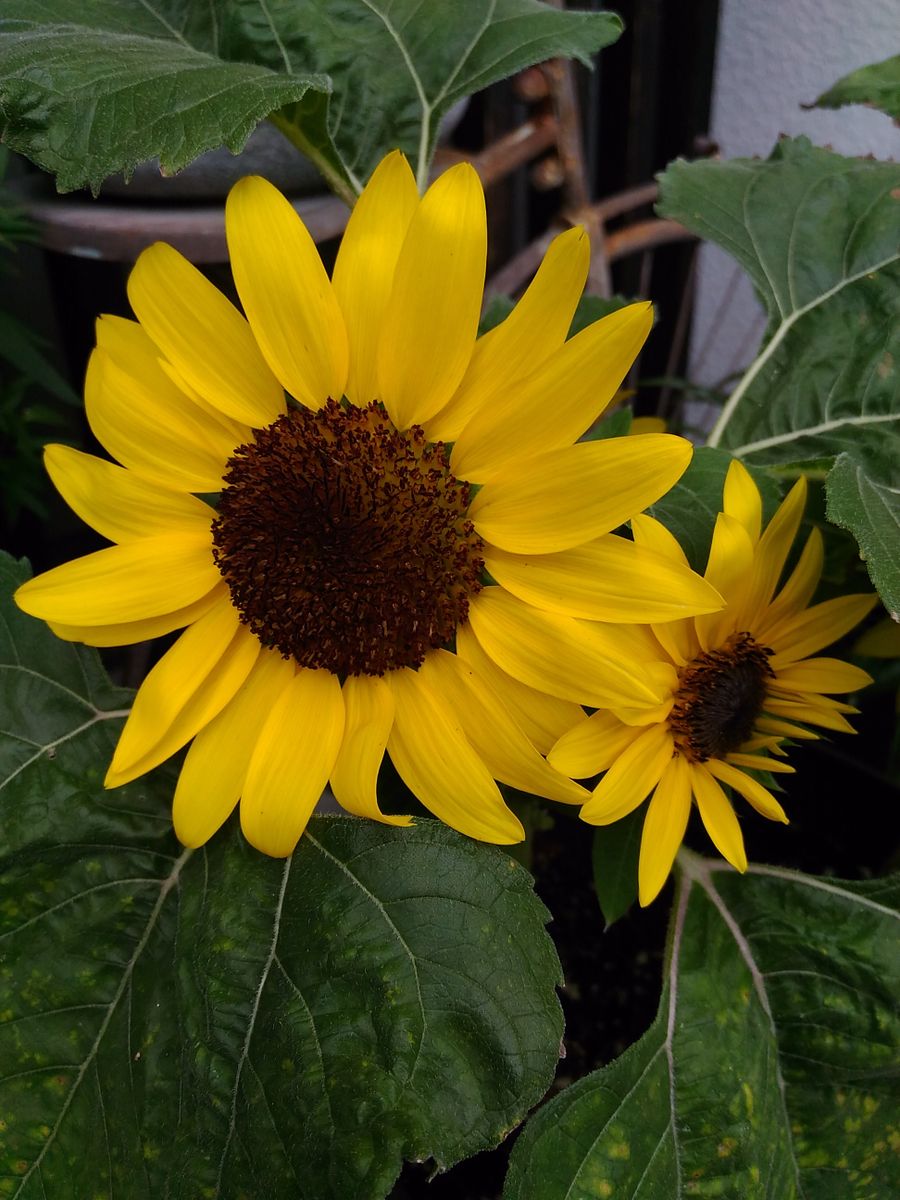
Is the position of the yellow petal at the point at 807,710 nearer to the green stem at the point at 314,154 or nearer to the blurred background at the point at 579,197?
the green stem at the point at 314,154

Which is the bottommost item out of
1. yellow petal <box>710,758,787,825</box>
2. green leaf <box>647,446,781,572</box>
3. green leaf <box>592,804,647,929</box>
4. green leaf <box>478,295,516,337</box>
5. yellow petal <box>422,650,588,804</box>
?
green leaf <box>592,804,647,929</box>

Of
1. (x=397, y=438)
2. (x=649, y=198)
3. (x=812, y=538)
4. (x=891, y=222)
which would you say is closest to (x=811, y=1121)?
(x=812, y=538)

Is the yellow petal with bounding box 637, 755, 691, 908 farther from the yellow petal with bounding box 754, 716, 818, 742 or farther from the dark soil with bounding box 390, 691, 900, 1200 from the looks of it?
the dark soil with bounding box 390, 691, 900, 1200

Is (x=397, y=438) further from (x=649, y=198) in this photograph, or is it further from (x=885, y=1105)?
(x=649, y=198)

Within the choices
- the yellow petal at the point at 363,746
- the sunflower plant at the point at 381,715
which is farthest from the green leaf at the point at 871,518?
the yellow petal at the point at 363,746

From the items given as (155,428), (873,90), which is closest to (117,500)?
(155,428)

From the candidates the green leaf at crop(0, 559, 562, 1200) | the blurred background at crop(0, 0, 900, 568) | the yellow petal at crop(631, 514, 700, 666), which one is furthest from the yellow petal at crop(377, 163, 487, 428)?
the blurred background at crop(0, 0, 900, 568)
